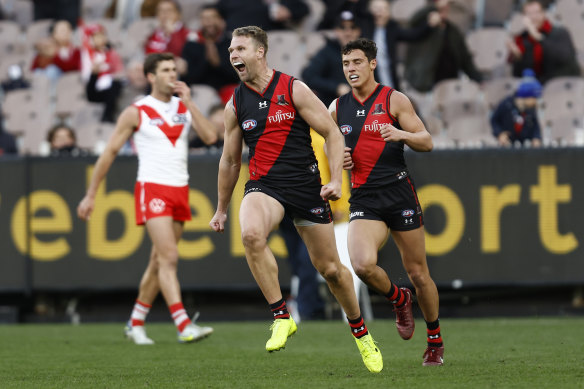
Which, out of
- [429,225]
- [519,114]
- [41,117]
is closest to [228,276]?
[429,225]

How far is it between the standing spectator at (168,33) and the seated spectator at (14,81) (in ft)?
6.83

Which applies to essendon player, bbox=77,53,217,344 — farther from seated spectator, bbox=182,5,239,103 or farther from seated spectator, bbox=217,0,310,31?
seated spectator, bbox=217,0,310,31

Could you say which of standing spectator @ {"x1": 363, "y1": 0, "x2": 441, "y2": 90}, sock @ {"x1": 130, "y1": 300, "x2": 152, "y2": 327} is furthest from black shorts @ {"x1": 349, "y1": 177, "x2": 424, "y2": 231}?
standing spectator @ {"x1": 363, "y1": 0, "x2": 441, "y2": 90}

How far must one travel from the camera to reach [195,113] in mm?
9789

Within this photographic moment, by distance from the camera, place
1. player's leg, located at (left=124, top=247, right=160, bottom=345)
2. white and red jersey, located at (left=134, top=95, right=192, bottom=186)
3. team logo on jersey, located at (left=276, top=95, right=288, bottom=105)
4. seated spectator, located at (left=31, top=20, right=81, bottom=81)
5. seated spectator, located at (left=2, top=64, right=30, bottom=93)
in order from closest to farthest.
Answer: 1. team logo on jersey, located at (left=276, top=95, right=288, bottom=105)
2. white and red jersey, located at (left=134, top=95, right=192, bottom=186)
3. player's leg, located at (left=124, top=247, right=160, bottom=345)
4. seated spectator, located at (left=2, top=64, right=30, bottom=93)
5. seated spectator, located at (left=31, top=20, right=81, bottom=81)

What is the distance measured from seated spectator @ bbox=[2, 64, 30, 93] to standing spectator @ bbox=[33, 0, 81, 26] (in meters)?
2.30

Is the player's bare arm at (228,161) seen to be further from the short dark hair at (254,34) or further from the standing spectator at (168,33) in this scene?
the standing spectator at (168,33)

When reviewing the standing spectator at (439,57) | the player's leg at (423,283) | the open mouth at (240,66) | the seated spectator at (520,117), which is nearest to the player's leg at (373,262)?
the player's leg at (423,283)

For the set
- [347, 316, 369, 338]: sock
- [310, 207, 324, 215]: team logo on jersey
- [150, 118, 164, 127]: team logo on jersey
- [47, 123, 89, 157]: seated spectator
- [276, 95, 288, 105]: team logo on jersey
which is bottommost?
[347, 316, 369, 338]: sock

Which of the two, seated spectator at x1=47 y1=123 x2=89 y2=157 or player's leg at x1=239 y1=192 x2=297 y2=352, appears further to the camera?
seated spectator at x1=47 y1=123 x2=89 y2=157

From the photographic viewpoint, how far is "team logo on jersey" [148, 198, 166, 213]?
31.8 ft

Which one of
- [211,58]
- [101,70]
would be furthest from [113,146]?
[101,70]

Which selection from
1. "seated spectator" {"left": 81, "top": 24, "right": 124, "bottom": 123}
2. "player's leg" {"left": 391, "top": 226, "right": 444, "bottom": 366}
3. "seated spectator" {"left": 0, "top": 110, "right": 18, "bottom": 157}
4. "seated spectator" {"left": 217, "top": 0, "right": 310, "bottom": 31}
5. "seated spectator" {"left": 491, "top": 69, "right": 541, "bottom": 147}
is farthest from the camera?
"seated spectator" {"left": 217, "top": 0, "right": 310, "bottom": 31}

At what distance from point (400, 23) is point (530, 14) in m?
2.70
